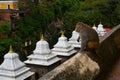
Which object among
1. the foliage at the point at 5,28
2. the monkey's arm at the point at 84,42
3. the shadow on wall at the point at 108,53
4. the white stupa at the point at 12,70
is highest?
the monkey's arm at the point at 84,42

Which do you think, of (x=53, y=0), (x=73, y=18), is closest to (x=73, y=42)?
(x=73, y=18)

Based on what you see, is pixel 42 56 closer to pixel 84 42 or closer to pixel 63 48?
pixel 63 48

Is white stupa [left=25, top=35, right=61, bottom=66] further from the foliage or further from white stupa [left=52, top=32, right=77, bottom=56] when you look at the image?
the foliage

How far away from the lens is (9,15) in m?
19.8

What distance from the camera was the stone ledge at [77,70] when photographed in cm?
257

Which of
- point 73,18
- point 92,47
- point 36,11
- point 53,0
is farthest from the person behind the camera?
point 53,0

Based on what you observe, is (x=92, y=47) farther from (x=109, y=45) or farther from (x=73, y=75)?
(x=73, y=75)

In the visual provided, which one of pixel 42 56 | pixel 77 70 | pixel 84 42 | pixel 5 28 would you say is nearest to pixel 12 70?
pixel 42 56

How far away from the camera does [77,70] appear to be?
2795mm

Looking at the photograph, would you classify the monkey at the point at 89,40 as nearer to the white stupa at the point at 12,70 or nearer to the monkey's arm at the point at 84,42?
the monkey's arm at the point at 84,42

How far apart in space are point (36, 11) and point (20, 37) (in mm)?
4426

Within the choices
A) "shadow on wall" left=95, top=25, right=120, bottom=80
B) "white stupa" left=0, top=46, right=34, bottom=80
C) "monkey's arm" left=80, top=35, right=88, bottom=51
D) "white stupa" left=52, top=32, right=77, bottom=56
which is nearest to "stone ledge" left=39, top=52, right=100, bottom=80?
"shadow on wall" left=95, top=25, right=120, bottom=80

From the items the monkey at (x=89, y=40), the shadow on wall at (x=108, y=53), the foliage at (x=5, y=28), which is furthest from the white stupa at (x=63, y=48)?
the foliage at (x=5, y=28)

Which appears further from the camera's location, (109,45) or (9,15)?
(9,15)
